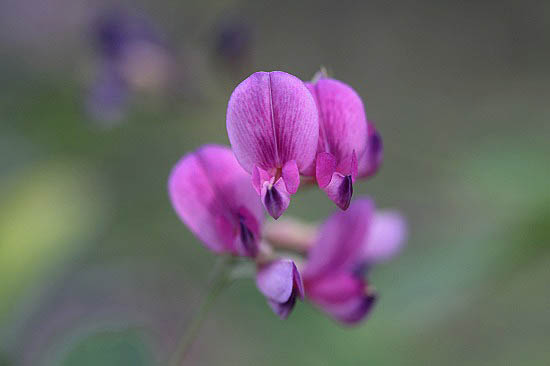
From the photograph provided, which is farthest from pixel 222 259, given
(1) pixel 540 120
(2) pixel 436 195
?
(2) pixel 436 195

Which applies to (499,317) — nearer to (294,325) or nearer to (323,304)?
(294,325)

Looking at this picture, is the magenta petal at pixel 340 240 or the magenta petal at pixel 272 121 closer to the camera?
the magenta petal at pixel 272 121

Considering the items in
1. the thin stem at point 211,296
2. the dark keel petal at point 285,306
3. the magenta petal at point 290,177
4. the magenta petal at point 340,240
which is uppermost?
the magenta petal at point 290,177

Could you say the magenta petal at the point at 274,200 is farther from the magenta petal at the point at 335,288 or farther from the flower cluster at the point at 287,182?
the magenta petal at the point at 335,288

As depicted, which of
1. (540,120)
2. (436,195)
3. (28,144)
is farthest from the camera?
(436,195)

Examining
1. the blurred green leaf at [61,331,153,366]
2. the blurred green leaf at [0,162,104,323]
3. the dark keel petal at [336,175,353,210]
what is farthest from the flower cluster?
the blurred green leaf at [0,162,104,323]

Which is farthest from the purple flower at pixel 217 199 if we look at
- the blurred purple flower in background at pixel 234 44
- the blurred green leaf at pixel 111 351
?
the blurred purple flower in background at pixel 234 44
